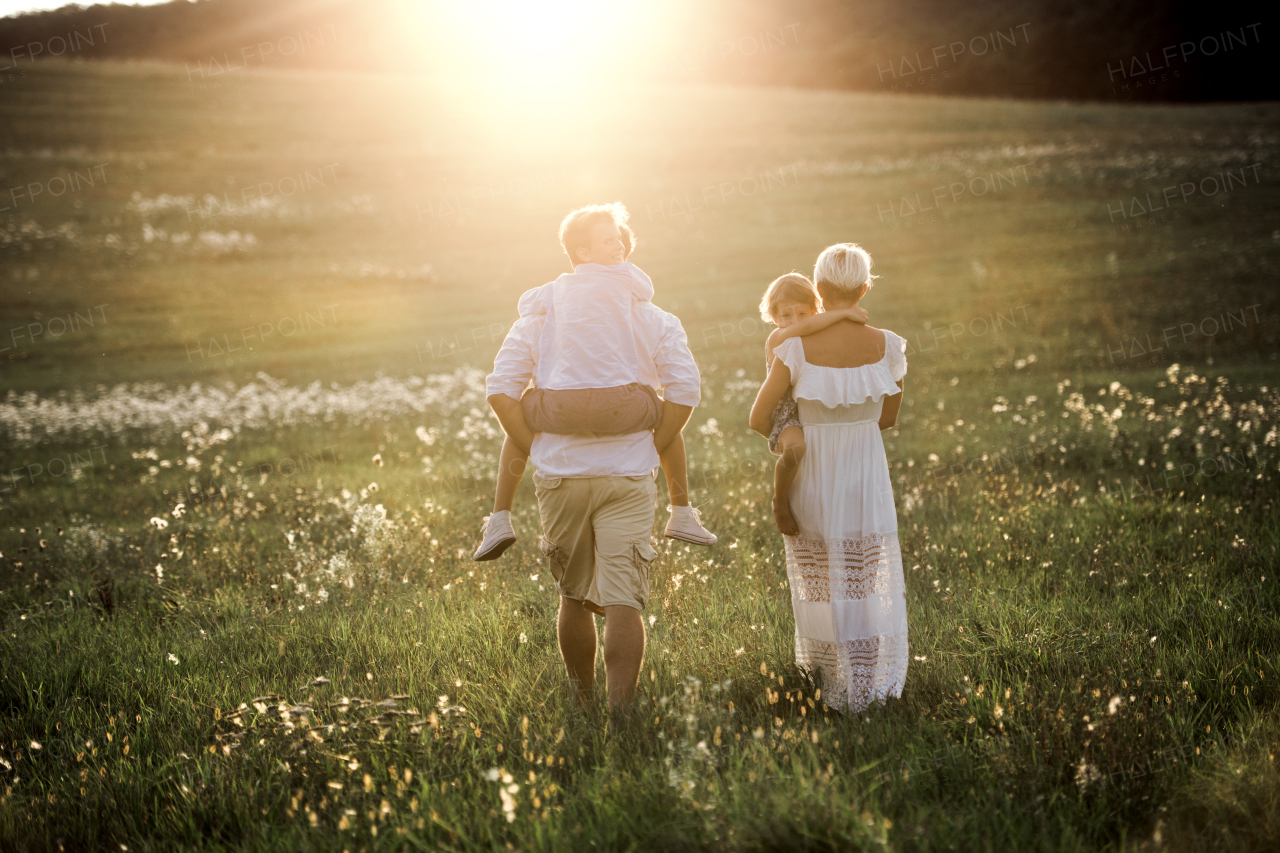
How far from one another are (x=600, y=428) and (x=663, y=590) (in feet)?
7.27

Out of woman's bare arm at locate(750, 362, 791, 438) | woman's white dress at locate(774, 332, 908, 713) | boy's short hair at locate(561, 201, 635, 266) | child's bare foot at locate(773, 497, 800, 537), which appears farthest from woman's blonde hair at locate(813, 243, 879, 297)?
child's bare foot at locate(773, 497, 800, 537)

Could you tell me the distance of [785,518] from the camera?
4297mm

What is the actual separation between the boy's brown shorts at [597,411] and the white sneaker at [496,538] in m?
0.51

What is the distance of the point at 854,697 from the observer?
163 inches

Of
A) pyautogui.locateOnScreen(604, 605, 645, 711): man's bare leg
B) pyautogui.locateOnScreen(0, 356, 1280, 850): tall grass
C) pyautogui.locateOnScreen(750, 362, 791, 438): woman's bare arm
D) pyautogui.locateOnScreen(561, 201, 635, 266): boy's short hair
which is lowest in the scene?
pyautogui.locateOnScreen(0, 356, 1280, 850): tall grass

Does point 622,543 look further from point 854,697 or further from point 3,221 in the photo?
point 3,221

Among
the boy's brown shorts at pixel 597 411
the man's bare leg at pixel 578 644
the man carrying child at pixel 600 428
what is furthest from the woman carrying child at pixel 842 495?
the man's bare leg at pixel 578 644

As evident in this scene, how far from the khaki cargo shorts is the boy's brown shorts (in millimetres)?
246

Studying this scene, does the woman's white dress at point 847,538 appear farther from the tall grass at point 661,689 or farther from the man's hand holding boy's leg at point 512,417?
the man's hand holding boy's leg at point 512,417

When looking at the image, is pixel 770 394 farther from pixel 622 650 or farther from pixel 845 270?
pixel 622 650

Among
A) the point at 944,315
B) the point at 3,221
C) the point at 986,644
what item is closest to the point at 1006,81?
the point at 944,315

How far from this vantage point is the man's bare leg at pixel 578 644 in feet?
13.7

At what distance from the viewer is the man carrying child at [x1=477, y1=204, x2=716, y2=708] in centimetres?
400

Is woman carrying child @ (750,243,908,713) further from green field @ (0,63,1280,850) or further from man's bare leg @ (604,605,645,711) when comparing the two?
man's bare leg @ (604,605,645,711)
